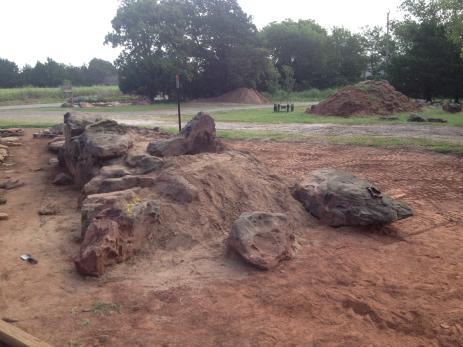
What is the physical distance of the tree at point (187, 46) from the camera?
31.8 metres

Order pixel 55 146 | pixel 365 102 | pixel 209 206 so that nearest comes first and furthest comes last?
pixel 209 206 → pixel 55 146 → pixel 365 102

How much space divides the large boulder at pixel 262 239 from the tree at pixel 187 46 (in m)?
28.0

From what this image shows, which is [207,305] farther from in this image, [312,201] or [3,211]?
[3,211]

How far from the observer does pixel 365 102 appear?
71.4ft

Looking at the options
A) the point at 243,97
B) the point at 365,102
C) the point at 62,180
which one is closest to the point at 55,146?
the point at 62,180

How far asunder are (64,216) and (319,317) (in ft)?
13.9

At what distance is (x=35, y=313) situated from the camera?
12.9 feet

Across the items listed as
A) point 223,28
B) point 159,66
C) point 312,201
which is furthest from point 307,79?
point 312,201

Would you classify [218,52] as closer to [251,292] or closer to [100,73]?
[251,292]

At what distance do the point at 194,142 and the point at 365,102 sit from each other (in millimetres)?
15449

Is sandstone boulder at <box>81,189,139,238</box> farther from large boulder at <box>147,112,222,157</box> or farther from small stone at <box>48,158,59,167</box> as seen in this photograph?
small stone at <box>48,158,59,167</box>

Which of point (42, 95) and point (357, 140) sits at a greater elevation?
point (357, 140)

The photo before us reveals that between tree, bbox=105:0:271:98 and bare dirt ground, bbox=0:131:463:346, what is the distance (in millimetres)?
27410

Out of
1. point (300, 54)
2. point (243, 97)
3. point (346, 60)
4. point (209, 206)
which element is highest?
point (300, 54)
